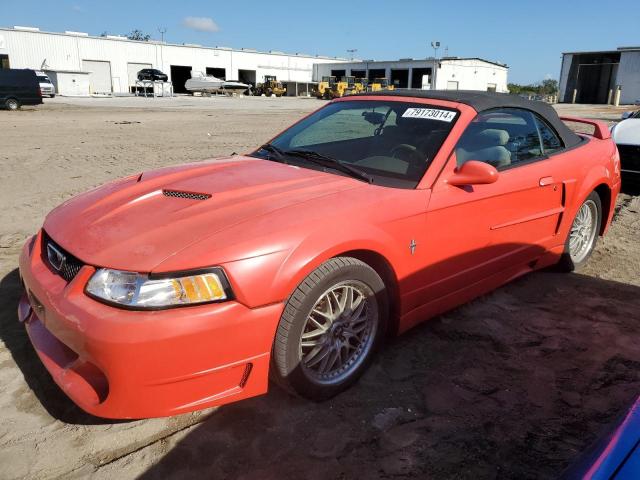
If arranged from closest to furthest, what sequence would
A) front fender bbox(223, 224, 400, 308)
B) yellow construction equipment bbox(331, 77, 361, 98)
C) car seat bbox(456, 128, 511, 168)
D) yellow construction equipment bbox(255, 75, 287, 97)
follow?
1. front fender bbox(223, 224, 400, 308)
2. car seat bbox(456, 128, 511, 168)
3. yellow construction equipment bbox(331, 77, 361, 98)
4. yellow construction equipment bbox(255, 75, 287, 97)

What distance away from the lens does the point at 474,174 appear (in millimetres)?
2773

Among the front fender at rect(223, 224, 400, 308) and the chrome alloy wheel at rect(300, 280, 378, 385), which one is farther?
the chrome alloy wheel at rect(300, 280, 378, 385)

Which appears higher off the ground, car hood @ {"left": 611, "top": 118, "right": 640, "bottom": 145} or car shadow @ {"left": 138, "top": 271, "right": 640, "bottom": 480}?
car hood @ {"left": 611, "top": 118, "right": 640, "bottom": 145}

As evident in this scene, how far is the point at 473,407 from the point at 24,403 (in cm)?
220

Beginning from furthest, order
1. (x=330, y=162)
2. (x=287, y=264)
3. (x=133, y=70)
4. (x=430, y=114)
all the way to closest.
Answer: (x=133, y=70) → (x=430, y=114) → (x=330, y=162) → (x=287, y=264)

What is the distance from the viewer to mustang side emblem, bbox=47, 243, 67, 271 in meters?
2.30

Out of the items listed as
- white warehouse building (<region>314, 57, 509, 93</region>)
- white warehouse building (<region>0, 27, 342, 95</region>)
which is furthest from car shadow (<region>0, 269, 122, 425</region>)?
white warehouse building (<region>314, 57, 509, 93</region>)

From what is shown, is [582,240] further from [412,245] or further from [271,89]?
[271,89]

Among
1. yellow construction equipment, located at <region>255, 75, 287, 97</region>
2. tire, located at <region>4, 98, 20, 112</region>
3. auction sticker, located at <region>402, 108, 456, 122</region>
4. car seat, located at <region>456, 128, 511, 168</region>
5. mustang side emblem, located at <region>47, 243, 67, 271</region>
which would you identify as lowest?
mustang side emblem, located at <region>47, 243, 67, 271</region>

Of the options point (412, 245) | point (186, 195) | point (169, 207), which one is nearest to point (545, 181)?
point (412, 245)

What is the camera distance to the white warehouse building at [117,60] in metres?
44.2

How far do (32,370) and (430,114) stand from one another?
273 centimetres

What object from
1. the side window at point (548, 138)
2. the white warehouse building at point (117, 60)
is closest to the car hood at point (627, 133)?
the side window at point (548, 138)

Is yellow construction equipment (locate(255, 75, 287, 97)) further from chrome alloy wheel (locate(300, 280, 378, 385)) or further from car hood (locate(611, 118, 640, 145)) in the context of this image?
chrome alloy wheel (locate(300, 280, 378, 385))
